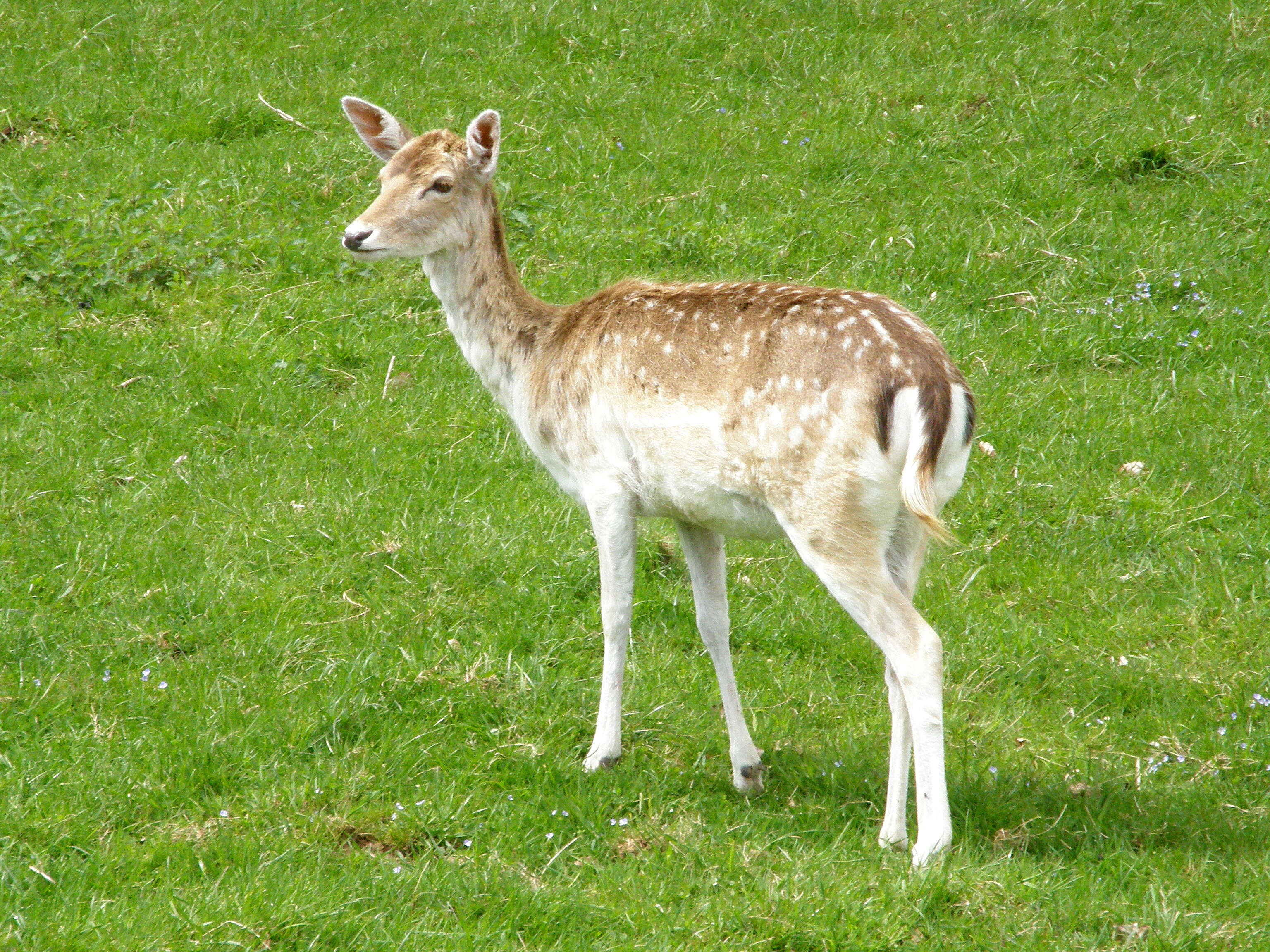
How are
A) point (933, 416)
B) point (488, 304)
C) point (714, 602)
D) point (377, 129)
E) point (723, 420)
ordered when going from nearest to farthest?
point (933, 416) < point (723, 420) < point (714, 602) < point (488, 304) < point (377, 129)

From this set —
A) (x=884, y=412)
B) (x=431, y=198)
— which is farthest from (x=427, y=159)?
(x=884, y=412)

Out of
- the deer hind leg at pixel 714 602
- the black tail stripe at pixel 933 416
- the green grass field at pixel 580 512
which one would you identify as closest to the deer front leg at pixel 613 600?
the green grass field at pixel 580 512

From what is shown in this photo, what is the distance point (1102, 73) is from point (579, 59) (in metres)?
3.78

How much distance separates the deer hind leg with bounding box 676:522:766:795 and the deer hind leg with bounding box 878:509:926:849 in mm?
580

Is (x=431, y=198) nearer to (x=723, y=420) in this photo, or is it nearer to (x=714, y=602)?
(x=723, y=420)

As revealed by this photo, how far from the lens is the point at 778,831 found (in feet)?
14.6

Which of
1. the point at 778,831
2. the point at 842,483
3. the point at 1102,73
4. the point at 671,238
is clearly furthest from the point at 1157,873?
the point at 1102,73

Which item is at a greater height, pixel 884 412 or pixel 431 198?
pixel 431 198

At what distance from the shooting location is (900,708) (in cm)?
443

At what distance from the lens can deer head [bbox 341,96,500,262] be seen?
5.17m

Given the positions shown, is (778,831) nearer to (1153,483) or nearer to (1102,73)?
(1153,483)

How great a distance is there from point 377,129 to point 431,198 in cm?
75

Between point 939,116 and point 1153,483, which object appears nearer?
point 1153,483

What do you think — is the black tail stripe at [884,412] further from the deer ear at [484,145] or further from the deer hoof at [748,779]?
the deer ear at [484,145]
